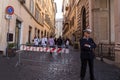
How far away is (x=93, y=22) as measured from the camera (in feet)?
59.6

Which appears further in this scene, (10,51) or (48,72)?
(10,51)

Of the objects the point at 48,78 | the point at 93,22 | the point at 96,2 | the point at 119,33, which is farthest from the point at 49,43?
the point at 48,78

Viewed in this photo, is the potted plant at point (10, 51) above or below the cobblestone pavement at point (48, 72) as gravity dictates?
above

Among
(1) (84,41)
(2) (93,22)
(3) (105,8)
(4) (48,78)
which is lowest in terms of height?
(4) (48,78)

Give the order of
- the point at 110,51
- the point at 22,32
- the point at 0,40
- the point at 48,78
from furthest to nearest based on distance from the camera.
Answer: the point at 22,32 < the point at 110,51 < the point at 0,40 < the point at 48,78

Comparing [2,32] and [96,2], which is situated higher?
[96,2]

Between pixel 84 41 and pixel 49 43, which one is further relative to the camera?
pixel 49 43

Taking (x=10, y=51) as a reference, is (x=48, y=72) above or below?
below

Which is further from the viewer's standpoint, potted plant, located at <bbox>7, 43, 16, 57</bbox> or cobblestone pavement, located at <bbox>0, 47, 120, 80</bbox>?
potted plant, located at <bbox>7, 43, 16, 57</bbox>

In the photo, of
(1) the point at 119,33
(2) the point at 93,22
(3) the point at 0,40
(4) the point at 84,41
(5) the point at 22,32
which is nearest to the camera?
(4) the point at 84,41

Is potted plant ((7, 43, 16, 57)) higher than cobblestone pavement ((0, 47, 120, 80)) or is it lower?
higher

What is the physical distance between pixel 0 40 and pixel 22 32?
787 cm

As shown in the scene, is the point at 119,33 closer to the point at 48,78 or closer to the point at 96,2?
the point at 48,78

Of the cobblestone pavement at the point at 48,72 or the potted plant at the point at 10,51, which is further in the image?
the potted plant at the point at 10,51
